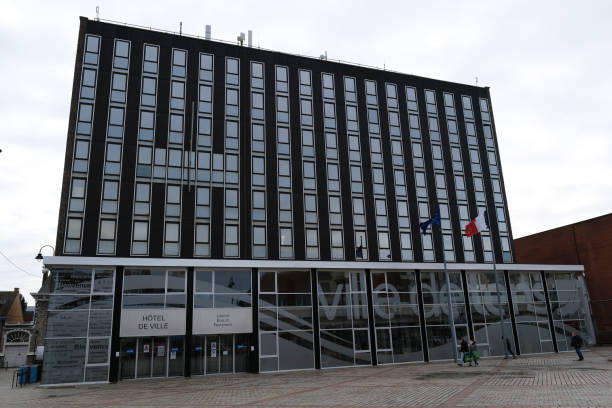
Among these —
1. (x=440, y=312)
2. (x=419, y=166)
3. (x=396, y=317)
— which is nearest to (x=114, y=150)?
(x=396, y=317)

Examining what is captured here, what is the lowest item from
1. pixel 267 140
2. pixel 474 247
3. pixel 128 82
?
pixel 474 247

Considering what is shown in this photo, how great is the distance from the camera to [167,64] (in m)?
37.6

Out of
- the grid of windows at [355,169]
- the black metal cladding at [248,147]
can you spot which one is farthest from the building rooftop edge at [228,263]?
the grid of windows at [355,169]

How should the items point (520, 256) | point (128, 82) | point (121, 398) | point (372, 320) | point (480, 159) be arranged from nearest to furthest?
point (121, 398) → point (372, 320) → point (128, 82) → point (480, 159) → point (520, 256)

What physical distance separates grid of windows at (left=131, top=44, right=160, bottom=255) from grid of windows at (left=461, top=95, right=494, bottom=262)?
27.5m

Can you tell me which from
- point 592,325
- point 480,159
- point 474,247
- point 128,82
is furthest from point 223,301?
point 592,325

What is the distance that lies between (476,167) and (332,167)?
48.3 feet

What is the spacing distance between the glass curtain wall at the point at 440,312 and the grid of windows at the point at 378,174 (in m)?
4.27

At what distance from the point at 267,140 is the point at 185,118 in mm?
6414

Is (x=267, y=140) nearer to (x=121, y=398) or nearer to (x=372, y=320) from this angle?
(x=372, y=320)

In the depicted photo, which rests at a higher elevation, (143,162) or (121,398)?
(143,162)

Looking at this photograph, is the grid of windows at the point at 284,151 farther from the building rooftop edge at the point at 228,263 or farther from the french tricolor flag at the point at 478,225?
the french tricolor flag at the point at 478,225

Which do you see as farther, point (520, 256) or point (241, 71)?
point (520, 256)

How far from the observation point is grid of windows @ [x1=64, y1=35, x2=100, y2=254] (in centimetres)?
3148
